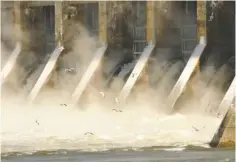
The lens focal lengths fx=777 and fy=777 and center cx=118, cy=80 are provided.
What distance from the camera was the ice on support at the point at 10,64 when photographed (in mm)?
29516

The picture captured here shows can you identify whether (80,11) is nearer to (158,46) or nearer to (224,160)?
(158,46)

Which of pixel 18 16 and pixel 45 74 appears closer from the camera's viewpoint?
pixel 45 74

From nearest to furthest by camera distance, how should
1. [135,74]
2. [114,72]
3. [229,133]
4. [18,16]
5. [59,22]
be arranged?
[229,133]
[135,74]
[114,72]
[59,22]
[18,16]

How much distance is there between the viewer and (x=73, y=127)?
2297 cm

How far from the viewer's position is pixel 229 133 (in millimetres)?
18297

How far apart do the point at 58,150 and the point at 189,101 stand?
22.7 ft

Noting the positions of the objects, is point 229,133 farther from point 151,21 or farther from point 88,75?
point 88,75

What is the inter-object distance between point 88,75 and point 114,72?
1.15 meters

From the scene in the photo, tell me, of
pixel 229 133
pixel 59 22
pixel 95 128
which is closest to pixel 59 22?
pixel 59 22

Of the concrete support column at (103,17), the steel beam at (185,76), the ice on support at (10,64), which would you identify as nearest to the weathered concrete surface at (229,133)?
the steel beam at (185,76)

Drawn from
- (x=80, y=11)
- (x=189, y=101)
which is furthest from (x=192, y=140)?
(x=80, y=11)

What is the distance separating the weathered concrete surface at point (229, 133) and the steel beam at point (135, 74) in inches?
275

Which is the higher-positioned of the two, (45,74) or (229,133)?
(229,133)

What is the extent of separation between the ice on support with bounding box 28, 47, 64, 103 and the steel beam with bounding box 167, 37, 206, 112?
557cm
